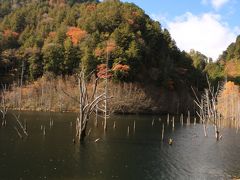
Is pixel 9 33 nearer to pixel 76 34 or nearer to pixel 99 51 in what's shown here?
pixel 76 34

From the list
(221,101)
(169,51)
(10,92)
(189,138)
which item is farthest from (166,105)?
(189,138)

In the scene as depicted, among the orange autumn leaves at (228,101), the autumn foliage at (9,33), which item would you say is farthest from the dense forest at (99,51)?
the orange autumn leaves at (228,101)

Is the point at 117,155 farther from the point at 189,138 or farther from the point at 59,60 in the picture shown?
the point at 59,60

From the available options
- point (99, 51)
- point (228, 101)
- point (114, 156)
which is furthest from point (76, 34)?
point (114, 156)

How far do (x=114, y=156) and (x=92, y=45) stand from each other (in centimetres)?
7870

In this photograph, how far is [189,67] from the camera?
490 feet

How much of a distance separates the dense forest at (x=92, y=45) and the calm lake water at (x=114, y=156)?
51.7 metres

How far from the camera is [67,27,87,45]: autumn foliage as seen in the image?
398 ft

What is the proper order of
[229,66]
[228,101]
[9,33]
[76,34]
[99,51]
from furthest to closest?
[229,66] < [9,33] < [76,34] < [99,51] < [228,101]

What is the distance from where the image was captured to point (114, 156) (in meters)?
41.2

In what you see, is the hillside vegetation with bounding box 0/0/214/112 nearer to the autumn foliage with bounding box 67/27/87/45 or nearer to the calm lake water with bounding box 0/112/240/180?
the autumn foliage with bounding box 67/27/87/45

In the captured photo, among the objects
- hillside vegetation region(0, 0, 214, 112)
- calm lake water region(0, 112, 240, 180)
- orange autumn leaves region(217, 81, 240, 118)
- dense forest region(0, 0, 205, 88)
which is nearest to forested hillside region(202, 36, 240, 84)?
dense forest region(0, 0, 205, 88)

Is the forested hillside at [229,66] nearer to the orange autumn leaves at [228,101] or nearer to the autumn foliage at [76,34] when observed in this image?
the orange autumn leaves at [228,101]

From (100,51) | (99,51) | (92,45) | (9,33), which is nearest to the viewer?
(100,51)
